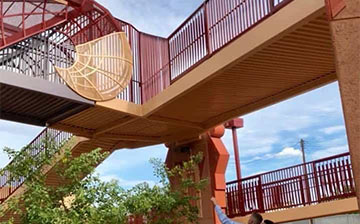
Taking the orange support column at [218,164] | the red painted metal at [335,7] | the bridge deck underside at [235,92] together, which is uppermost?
the bridge deck underside at [235,92]

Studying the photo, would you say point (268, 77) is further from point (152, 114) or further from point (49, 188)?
point (49, 188)

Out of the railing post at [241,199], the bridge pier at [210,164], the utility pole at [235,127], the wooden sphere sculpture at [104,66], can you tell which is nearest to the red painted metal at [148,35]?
the wooden sphere sculpture at [104,66]

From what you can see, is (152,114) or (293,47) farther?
(152,114)

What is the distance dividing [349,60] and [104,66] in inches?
331

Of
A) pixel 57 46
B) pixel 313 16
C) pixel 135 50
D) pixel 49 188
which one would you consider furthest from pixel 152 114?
pixel 313 16

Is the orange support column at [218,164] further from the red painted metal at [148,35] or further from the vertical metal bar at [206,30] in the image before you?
the vertical metal bar at [206,30]

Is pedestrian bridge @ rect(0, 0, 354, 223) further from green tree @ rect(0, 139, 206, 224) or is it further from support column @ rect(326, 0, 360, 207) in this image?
support column @ rect(326, 0, 360, 207)

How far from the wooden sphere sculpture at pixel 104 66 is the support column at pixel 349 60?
7.55 metres

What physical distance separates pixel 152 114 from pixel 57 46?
2822 millimetres

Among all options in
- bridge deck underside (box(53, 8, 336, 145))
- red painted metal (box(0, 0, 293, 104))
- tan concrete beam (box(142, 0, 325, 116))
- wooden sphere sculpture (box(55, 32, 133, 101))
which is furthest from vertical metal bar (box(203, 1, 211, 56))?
wooden sphere sculpture (box(55, 32, 133, 101))

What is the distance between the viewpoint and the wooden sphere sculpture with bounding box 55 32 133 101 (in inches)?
363

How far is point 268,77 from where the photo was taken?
9305 mm

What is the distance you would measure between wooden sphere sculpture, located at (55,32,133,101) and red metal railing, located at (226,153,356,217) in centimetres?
433

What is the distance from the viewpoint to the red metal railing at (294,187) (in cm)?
980
